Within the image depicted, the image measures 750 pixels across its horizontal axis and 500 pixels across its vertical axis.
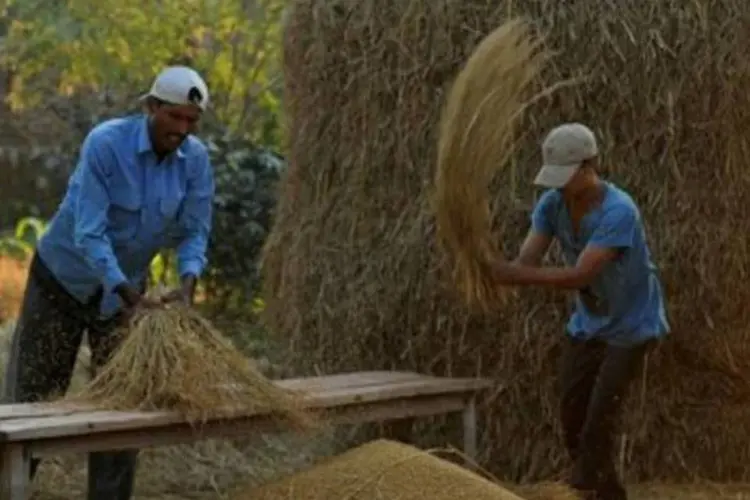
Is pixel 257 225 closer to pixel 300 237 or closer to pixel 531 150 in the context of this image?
pixel 300 237

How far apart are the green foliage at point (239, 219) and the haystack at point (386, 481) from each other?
5.43 meters

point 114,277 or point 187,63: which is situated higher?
point 187,63

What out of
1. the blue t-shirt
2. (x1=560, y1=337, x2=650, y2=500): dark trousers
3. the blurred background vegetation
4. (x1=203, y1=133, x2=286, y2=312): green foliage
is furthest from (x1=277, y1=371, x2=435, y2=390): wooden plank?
the blurred background vegetation

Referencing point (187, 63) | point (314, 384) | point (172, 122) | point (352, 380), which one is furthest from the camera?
point (187, 63)

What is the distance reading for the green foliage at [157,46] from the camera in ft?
44.0

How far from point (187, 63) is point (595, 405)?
27.6 feet

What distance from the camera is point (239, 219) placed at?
1171cm

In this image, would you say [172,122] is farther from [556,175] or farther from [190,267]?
[556,175]

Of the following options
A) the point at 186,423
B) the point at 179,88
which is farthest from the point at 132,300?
the point at 179,88

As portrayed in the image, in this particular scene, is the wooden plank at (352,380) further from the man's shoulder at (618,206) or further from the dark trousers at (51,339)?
the man's shoulder at (618,206)

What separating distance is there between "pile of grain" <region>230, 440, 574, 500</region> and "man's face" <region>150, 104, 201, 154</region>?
129 cm

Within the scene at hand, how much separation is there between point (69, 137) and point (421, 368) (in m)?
7.84

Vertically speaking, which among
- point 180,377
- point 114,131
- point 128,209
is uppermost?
point 114,131

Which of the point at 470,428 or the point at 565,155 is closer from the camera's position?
the point at 565,155
